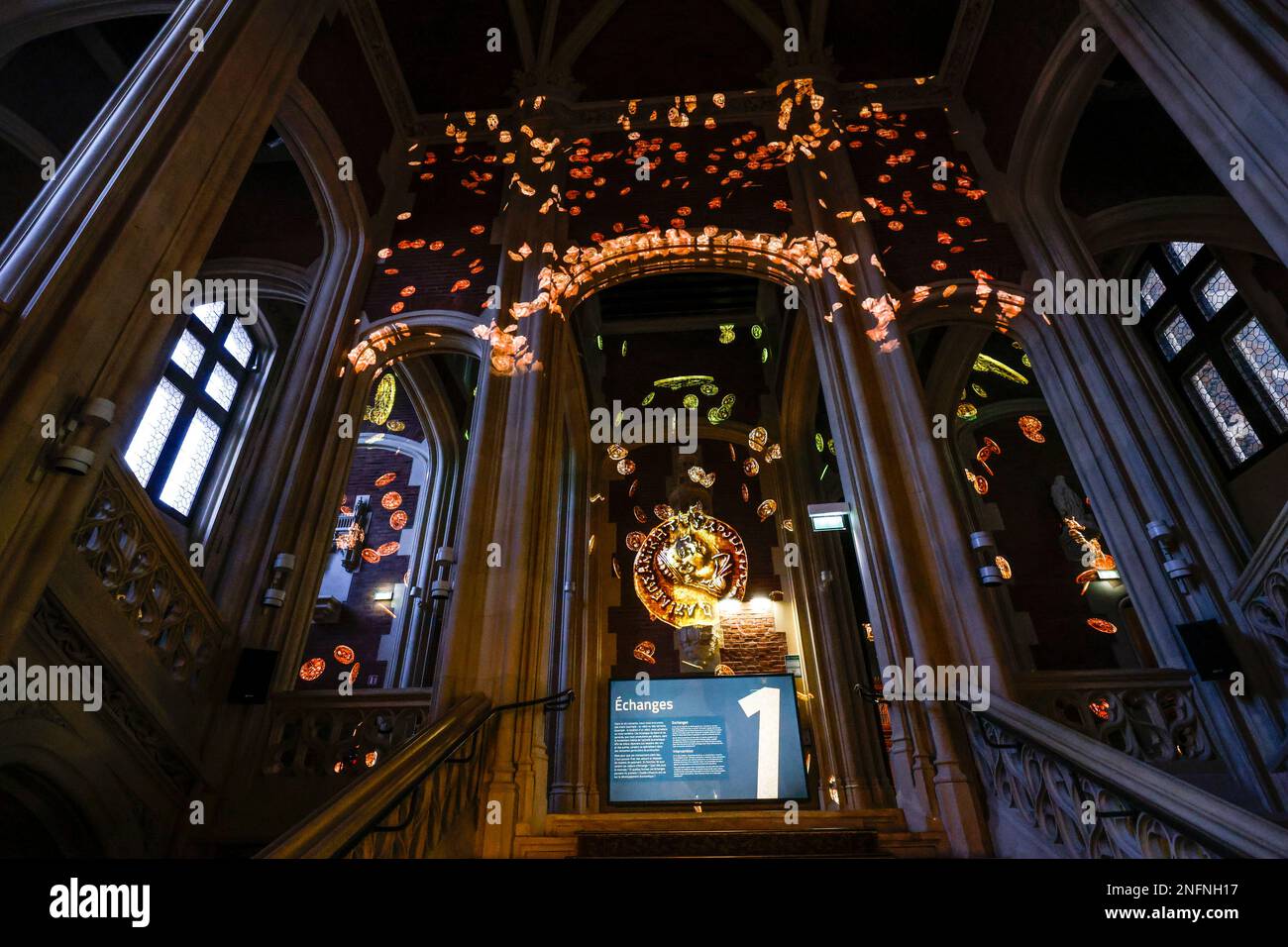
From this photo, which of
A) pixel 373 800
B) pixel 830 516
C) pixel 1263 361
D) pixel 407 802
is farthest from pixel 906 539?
pixel 1263 361

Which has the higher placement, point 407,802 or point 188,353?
point 188,353

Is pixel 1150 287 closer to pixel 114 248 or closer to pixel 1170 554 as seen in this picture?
pixel 1170 554

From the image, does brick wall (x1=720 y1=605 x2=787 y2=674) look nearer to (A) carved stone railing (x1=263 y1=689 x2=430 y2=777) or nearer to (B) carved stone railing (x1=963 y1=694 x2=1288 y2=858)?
(B) carved stone railing (x1=963 y1=694 x2=1288 y2=858)

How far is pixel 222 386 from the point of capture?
282 inches

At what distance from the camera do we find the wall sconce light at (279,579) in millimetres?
4211

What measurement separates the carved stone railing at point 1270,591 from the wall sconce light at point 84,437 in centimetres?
525

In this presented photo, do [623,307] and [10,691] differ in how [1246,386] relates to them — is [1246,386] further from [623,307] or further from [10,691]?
[10,691]

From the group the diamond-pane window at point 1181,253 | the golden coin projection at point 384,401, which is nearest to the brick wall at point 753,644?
the golden coin projection at point 384,401

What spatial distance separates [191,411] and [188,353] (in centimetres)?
61

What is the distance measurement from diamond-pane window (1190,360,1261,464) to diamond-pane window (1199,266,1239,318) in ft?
1.84

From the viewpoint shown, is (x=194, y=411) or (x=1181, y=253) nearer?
(x=194, y=411)

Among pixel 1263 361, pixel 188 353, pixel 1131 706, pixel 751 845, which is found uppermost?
pixel 188 353

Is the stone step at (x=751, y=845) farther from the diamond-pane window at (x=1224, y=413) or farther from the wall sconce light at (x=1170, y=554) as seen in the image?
the diamond-pane window at (x=1224, y=413)
